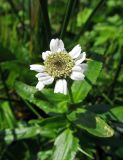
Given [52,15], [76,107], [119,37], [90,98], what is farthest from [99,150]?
[52,15]

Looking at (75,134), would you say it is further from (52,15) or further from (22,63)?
(52,15)

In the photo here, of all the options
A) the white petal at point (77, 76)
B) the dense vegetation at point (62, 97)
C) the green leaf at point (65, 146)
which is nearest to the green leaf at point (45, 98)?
the dense vegetation at point (62, 97)

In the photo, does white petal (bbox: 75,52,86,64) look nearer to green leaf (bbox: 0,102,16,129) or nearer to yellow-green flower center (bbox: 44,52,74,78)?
yellow-green flower center (bbox: 44,52,74,78)

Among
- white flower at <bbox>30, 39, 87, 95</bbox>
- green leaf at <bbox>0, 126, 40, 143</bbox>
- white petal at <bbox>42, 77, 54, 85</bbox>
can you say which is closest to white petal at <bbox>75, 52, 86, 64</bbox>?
white flower at <bbox>30, 39, 87, 95</bbox>

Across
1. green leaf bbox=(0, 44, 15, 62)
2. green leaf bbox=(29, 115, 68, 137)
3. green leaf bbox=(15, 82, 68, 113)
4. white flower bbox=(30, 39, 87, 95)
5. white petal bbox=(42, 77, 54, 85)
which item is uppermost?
green leaf bbox=(0, 44, 15, 62)

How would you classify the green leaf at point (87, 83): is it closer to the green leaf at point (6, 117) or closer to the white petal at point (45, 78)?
the white petal at point (45, 78)

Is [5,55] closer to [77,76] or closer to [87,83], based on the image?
[87,83]
